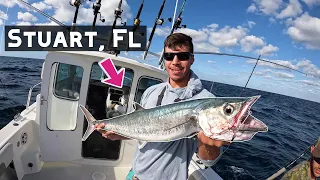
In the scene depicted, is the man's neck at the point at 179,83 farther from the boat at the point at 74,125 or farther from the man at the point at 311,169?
the man at the point at 311,169

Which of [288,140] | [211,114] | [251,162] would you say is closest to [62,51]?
[211,114]

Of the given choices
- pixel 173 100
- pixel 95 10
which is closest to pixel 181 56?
pixel 173 100

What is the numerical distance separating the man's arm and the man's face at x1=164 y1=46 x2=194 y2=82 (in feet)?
2.03

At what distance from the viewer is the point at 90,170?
5.41 meters

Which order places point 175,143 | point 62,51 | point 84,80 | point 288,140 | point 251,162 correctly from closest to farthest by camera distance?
point 175,143
point 62,51
point 84,80
point 251,162
point 288,140

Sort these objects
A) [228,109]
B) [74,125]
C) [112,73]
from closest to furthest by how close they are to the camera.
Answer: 1. [228,109]
2. [112,73]
3. [74,125]

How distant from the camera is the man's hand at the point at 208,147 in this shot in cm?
190

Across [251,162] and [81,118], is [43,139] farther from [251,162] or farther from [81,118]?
[251,162]

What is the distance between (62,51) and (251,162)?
9391 mm

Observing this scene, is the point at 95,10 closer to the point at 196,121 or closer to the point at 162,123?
the point at 162,123

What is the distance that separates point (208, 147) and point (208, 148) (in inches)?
0.5

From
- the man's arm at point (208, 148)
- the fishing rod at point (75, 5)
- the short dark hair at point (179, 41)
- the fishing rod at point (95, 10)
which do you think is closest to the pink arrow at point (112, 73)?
the fishing rod at point (75, 5)

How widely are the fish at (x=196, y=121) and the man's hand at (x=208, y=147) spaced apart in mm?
77

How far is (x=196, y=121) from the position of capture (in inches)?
76.5
